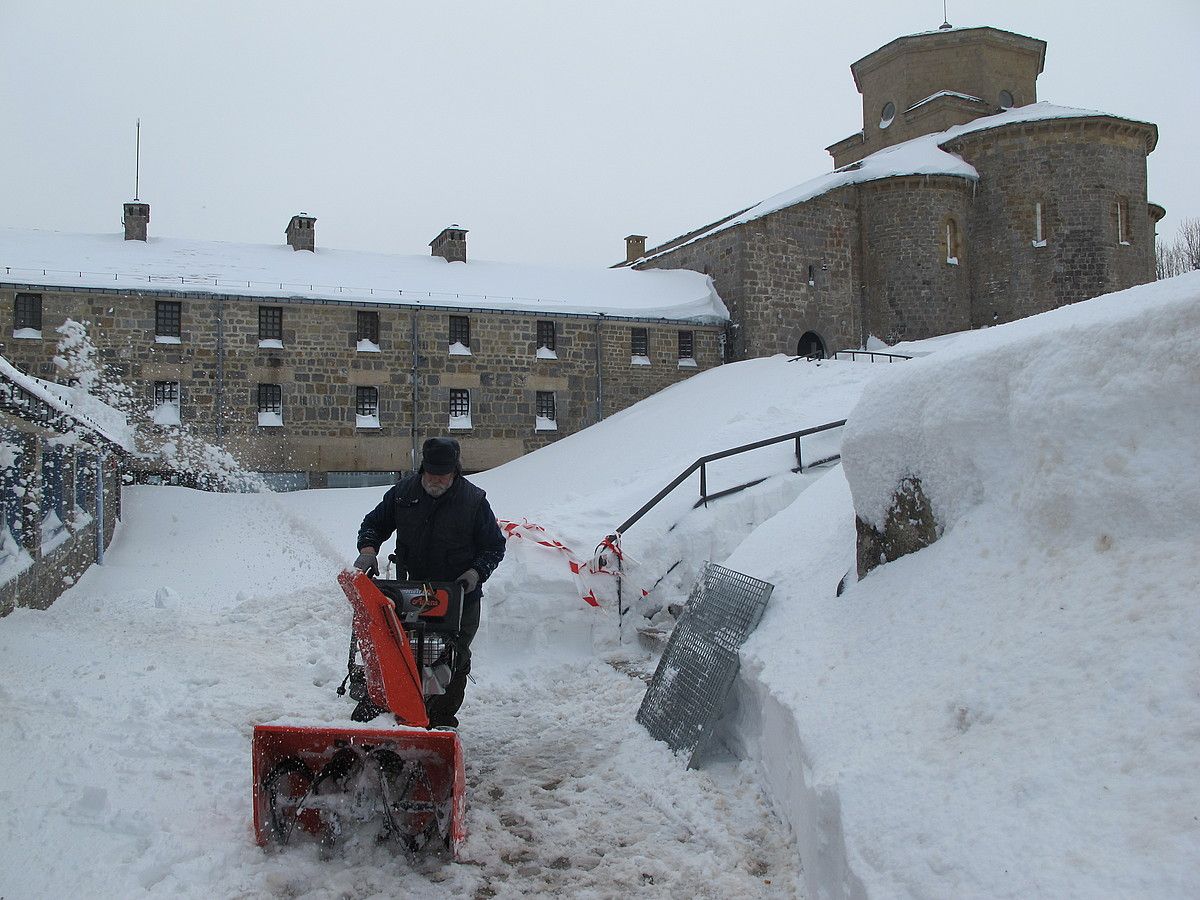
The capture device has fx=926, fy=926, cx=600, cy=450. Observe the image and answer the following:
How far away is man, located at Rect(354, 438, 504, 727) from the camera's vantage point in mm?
5395

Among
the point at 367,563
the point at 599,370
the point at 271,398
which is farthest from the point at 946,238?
the point at 367,563

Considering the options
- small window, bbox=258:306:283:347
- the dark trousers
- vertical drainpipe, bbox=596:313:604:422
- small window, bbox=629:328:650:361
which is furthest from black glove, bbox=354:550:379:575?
small window, bbox=629:328:650:361

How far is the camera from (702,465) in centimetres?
1101

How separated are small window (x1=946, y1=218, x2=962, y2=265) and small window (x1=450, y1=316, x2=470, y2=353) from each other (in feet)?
46.5

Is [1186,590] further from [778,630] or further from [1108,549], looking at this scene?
[778,630]

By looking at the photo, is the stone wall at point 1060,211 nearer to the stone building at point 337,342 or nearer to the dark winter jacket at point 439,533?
the stone building at point 337,342

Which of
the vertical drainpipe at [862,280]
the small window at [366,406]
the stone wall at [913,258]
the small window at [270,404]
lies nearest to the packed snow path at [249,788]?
the small window at [270,404]

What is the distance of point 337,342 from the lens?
74.2ft

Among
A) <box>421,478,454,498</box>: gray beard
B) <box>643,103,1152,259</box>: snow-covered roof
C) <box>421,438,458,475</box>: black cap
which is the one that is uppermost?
<box>643,103,1152,259</box>: snow-covered roof

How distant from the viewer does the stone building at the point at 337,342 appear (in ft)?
69.8

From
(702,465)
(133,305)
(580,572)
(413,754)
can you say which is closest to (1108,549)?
(413,754)

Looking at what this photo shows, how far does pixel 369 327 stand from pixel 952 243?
1699cm

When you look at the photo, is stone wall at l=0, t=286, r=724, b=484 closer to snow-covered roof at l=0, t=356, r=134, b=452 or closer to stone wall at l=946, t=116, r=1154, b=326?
snow-covered roof at l=0, t=356, r=134, b=452

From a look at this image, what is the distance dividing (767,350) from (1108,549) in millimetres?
22313
